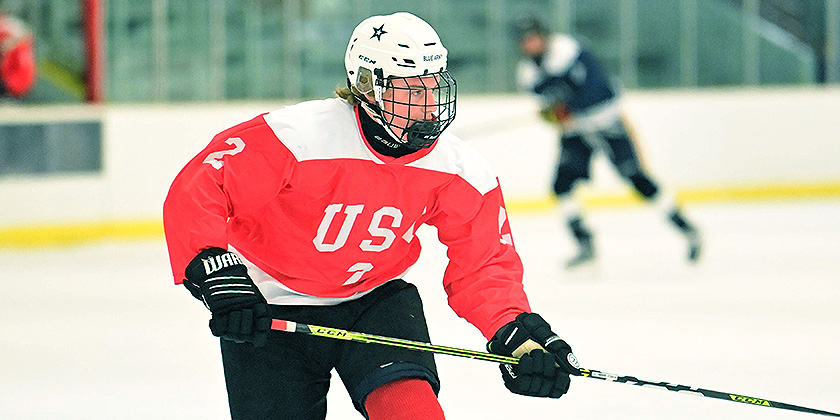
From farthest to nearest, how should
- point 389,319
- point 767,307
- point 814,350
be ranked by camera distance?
point 767,307, point 814,350, point 389,319

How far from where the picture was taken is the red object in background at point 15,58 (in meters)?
7.95

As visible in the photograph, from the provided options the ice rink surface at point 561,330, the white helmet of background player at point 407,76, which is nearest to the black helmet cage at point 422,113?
the white helmet of background player at point 407,76

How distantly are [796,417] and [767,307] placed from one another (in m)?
2.07

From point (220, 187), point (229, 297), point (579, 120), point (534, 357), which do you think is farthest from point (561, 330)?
point (229, 297)

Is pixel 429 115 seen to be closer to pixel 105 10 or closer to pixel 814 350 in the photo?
pixel 814 350

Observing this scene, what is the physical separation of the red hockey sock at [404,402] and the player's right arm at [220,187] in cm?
40

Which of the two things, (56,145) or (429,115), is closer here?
(429,115)

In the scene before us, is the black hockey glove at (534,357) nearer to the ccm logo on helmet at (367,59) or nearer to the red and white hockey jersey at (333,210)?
the red and white hockey jersey at (333,210)

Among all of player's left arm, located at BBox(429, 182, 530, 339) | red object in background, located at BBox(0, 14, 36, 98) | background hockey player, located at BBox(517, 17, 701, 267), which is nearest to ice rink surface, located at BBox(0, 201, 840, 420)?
background hockey player, located at BBox(517, 17, 701, 267)

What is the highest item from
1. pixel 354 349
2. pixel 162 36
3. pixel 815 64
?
pixel 815 64

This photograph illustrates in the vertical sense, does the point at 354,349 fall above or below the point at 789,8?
below

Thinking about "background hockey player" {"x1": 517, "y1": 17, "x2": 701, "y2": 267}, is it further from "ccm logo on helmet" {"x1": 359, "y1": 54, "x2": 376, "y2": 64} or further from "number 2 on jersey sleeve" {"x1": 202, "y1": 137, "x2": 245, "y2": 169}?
"number 2 on jersey sleeve" {"x1": 202, "y1": 137, "x2": 245, "y2": 169}

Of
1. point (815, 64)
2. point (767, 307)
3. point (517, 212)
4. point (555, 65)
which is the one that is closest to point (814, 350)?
point (767, 307)

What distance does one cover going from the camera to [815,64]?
35.6 feet
